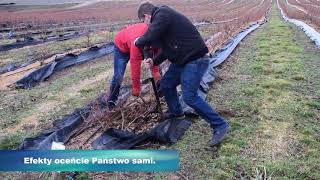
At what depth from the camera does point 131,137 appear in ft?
16.1

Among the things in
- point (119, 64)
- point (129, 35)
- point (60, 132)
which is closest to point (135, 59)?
point (129, 35)

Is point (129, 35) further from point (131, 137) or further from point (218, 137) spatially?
point (218, 137)

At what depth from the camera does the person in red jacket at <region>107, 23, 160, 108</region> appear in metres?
5.43

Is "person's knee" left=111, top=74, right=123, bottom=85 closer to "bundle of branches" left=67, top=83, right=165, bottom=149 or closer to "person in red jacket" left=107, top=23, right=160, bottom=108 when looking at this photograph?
"person in red jacket" left=107, top=23, right=160, bottom=108

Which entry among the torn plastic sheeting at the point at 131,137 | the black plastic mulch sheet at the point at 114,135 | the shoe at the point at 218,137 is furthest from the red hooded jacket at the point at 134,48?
the shoe at the point at 218,137

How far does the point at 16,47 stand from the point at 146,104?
9.17 m

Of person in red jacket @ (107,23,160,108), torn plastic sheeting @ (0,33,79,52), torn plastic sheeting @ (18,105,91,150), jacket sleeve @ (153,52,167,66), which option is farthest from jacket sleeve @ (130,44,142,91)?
torn plastic sheeting @ (0,33,79,52)

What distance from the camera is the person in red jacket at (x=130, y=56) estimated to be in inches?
214

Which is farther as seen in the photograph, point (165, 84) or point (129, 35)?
point (129, 35)

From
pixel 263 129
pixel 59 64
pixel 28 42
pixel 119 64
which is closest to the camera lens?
pixel 263 129

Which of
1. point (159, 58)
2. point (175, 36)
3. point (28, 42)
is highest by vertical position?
point (175, 36)

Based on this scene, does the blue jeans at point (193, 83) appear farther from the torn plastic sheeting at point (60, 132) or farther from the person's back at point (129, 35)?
the torn plastic sheeting at point (60, 132)

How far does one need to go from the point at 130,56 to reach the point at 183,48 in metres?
1.20

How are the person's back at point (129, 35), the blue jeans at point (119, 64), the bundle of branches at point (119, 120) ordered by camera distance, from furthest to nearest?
1. the blue jeans at point (119, 64)
2. the person's back at point (129, 35)
3. the bundle of branches at point (119, 120)
